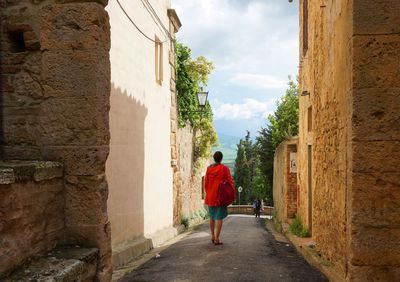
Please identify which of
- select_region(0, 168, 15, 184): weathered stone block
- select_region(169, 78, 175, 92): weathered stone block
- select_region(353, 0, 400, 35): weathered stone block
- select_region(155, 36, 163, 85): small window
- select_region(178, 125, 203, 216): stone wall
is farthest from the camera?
select_region(178, 125, 203, 216): stone wall

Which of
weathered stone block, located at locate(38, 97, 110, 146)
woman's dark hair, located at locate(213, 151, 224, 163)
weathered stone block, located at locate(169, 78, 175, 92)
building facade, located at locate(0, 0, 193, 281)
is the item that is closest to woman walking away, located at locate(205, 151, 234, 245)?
woman's dark hair, located at locate(213, 151, 224, 163)

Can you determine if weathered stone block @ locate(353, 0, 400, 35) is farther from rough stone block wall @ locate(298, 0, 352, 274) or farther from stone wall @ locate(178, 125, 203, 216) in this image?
stone wall @ locate(178, 125, 203, 216)

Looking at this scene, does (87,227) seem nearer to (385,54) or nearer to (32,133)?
(32,133)

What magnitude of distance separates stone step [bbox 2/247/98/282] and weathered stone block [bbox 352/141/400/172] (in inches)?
95.4

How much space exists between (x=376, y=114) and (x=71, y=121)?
2654 mm

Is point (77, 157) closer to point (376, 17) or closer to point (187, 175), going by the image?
point (376, 17)

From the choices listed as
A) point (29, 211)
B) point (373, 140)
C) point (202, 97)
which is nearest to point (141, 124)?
point (202, 97)

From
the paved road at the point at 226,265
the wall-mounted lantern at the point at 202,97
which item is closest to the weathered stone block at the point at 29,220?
the paved road at the point at 226,265

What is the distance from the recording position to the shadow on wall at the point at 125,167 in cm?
732

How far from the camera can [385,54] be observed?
395 centimetres

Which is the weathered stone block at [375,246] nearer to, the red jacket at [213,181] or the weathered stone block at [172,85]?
the red jacket at [213,181]

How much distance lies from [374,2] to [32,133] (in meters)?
3.20

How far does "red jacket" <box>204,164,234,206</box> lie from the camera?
728 centimetres

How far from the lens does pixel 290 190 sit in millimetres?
13273
